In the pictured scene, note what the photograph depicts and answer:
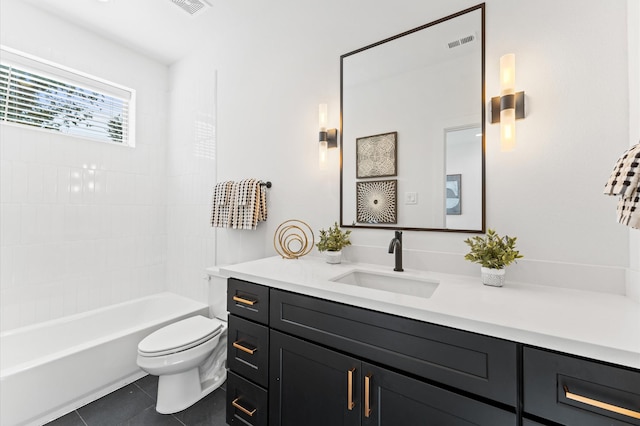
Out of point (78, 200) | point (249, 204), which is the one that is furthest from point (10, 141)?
point (249, 204)

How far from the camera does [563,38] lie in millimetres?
1097

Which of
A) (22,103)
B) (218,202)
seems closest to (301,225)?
(218,202)

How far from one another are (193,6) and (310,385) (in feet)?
8.10

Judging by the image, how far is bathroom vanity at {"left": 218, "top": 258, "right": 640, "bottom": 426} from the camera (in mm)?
650

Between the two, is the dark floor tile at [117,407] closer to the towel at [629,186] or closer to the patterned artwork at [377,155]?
the patterned artwork at [377,155]

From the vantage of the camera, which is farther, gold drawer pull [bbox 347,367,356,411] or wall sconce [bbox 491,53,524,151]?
wall sconce [bbox 491,53,524,151]

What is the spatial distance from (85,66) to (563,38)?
317cm

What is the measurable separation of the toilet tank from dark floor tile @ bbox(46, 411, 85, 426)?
90 cm

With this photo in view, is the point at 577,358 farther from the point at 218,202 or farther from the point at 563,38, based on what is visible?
the point at 218,202

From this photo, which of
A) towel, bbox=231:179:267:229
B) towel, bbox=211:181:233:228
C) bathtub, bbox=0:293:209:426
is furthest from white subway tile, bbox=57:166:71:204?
towel, bbox=231:179:267:229

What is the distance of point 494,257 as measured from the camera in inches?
43.3

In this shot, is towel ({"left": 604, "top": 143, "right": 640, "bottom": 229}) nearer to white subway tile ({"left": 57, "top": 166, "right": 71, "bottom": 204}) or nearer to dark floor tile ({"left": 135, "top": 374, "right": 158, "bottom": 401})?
dark floor tile ({"left": 135, "top": 374, "right": 158, "bottom": 401})

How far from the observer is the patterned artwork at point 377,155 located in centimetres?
149

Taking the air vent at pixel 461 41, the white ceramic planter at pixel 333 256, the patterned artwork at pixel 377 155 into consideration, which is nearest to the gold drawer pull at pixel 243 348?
the white ceramic planter at pixel 333 256
